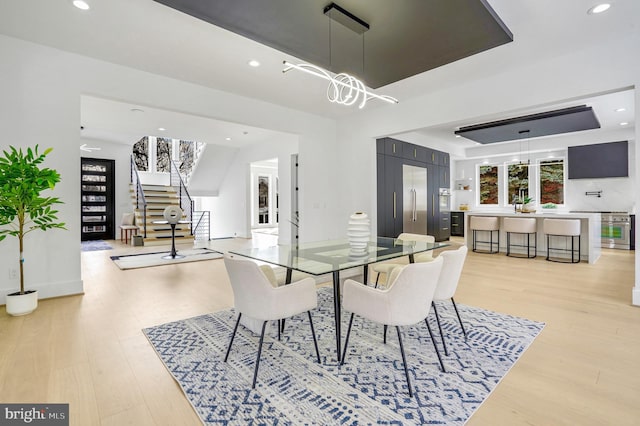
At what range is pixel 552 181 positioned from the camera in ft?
27.7

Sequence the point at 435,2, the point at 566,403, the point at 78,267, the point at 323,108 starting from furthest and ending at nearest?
the point at 323,108, the point at 78,267, the point at 435,2, the point at 566,403

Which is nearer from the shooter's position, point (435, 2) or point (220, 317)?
point (435, 2)

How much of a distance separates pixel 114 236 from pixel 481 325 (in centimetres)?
1024

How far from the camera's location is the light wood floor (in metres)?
1.67

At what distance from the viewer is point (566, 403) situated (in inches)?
Answer: 67.8

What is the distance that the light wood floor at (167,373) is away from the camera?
5.49 ft

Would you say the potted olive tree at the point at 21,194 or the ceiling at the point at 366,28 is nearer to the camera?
the ceiling at the point at 366,28

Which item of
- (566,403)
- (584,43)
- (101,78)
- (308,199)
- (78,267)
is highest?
(584,43)

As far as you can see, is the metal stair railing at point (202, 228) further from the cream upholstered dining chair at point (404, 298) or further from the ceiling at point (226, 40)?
the cream upholstered dining chair at point (404, 298)

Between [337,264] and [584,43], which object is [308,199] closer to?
[337,264]

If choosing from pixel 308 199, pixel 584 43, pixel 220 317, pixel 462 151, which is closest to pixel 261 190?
pixel 308 199

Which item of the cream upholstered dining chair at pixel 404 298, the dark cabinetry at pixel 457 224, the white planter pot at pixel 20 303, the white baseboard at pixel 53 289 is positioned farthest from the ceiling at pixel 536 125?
the white planter pot at pixel 20 303

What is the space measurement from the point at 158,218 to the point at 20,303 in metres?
5.95

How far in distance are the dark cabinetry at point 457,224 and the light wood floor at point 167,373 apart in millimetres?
4950
